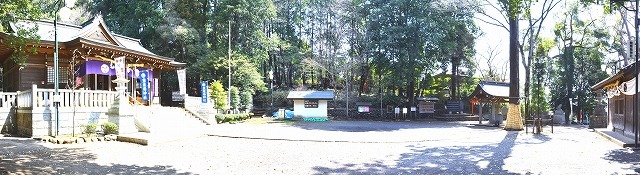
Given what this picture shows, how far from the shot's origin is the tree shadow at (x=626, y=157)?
26.8ft

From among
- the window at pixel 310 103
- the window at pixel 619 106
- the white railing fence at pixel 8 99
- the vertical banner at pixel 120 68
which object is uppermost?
the vertical banner at pixel 120 68

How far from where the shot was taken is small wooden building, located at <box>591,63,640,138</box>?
12848mm

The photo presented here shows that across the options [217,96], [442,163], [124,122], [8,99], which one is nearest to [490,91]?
[442,163]

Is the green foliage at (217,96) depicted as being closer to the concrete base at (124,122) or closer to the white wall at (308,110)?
the white wall at (308,110)

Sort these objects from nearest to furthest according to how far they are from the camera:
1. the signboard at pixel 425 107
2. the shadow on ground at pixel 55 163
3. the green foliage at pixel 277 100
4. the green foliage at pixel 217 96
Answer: the shadow on ground at pixel 55 163
the green foliage at pixel 217 96
the signboard at pixel 425 107
the green foliage at pixel 277 100

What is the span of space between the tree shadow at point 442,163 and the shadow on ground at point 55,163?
3694 mm

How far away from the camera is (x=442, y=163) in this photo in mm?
8398

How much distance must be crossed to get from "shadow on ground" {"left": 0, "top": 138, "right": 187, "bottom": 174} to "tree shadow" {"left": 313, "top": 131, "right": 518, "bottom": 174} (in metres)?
3.69

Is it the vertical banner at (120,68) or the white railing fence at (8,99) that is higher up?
the vertical banner at (120,68)

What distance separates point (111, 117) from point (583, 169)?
1358 centimetres

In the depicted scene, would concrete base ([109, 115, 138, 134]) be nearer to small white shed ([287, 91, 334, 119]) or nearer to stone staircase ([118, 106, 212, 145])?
stone staircase ([118, 106, 212, 145])

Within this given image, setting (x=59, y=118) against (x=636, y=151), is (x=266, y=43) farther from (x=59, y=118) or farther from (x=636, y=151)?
(x=636, y=151)

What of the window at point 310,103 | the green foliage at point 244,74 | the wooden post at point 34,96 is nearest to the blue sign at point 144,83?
the wooden post at point 34,96

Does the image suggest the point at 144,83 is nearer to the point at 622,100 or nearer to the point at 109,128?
the point at 109,128
